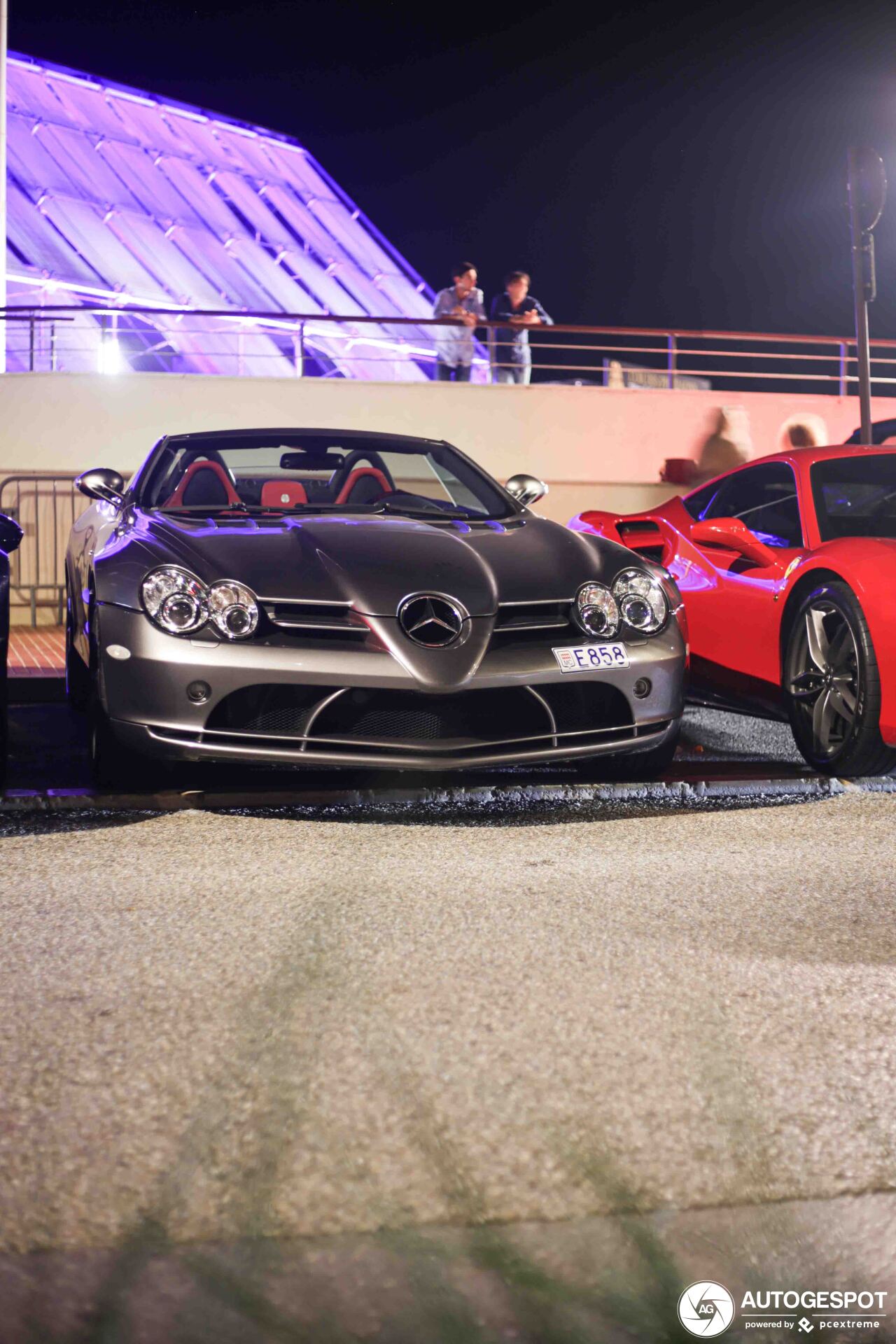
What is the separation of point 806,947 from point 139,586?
2496 millimetres

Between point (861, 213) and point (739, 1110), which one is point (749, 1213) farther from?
point (861, 213)

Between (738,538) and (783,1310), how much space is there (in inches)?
186

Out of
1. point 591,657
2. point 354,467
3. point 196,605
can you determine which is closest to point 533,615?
point 591,657

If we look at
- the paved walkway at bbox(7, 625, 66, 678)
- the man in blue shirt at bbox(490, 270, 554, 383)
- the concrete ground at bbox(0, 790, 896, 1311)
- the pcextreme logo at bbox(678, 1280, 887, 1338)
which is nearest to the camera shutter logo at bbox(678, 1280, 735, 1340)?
the pcextreme logo at bbox(678, 1280, 887, 1338)

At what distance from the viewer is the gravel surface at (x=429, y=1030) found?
2.10 m

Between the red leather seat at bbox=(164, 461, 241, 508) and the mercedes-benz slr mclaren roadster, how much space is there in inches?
22.6

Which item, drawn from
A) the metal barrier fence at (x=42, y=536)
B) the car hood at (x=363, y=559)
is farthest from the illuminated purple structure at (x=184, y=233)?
the car hood at (x=363, y=559)

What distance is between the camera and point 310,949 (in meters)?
3.26

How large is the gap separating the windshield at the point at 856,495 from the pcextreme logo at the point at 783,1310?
4.49 metres

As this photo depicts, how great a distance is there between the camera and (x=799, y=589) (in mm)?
5844

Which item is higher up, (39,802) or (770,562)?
(770,562)

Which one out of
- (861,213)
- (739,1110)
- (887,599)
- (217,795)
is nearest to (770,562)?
(887,599)

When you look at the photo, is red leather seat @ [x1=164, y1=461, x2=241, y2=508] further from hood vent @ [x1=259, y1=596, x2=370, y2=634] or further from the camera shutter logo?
the camera shutter logo

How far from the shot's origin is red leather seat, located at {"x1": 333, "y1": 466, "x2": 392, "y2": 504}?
641cm
